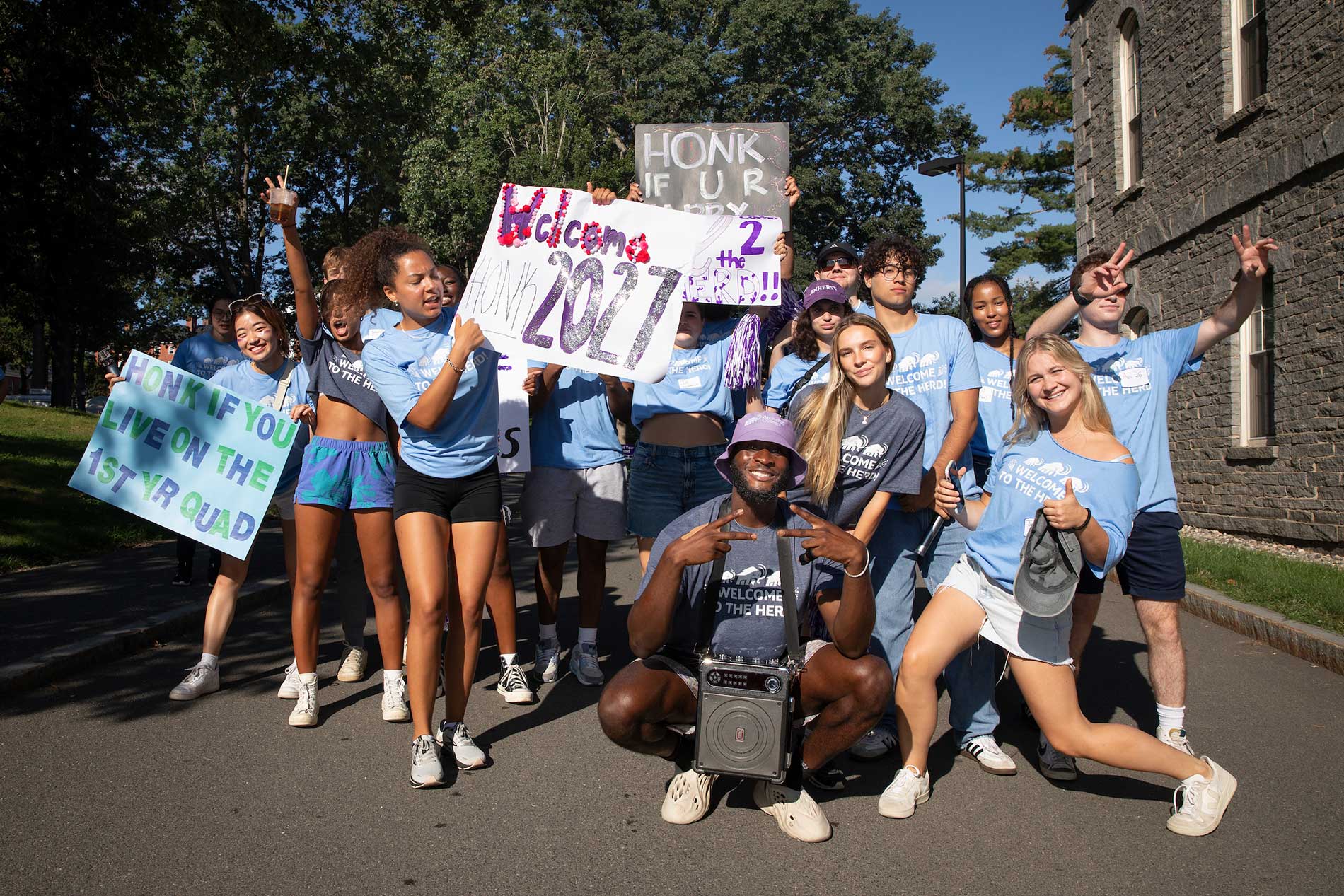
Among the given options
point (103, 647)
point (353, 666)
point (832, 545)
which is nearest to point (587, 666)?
point (353, 666)

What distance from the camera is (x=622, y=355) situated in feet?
16.8

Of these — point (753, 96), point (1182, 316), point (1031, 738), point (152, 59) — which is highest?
point (753, 96)

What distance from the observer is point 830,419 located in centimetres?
438

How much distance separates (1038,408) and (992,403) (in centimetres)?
126

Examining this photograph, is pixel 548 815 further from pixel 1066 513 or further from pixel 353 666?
pixel 353 666

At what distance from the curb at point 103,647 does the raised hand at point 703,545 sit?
3.80m

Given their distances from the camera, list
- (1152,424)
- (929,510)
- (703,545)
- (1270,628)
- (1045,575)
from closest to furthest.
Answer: (703,545) < (1045,575) < (1152,424) < (929,510) < (1270,628)

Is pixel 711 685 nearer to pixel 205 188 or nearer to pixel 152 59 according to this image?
pixel 152 59

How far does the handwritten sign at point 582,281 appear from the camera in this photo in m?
5.11

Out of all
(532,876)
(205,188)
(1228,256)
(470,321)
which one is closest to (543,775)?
(532,876)

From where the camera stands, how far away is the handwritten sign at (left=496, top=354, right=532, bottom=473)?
584 centimetres

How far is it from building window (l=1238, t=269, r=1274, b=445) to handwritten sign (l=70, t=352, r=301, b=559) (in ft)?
36.2

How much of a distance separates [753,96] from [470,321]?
A: 3519cm

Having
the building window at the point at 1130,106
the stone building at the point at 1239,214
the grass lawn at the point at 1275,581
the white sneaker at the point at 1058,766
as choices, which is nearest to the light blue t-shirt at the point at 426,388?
the white sneaker at the point at 1058,766
